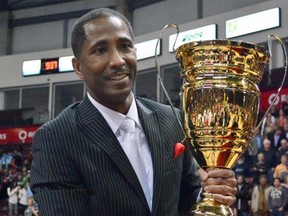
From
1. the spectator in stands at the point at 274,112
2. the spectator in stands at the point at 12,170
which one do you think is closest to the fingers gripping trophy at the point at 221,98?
the spectator in stands at the point at 274,112

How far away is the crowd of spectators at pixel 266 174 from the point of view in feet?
23.5

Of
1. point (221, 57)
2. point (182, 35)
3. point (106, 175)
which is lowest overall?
point (106, 175)

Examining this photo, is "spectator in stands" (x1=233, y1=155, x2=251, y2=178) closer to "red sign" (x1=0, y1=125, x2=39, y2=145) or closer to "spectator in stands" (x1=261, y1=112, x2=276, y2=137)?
"spectator in stands" (x1=261, y1=112, x2=276, y2=137)

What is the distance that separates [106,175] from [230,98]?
358 mm

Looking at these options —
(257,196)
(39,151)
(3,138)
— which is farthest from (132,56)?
(3,138)

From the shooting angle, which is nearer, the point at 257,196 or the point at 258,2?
the point at 257,196

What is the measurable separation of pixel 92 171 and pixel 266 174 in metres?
6.62

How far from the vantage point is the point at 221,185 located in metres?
1.34

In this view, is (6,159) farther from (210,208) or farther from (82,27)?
(210,208)

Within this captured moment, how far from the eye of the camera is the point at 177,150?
144 cm

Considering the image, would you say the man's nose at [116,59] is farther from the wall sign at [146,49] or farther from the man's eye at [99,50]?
the wall sign at [146,49]

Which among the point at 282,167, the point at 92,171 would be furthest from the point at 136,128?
the point at 282,167

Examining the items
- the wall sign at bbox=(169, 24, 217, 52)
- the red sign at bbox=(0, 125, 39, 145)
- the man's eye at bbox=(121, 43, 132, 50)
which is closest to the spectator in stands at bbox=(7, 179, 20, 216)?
the red sign at bbox=(0, 125, 39, 145)

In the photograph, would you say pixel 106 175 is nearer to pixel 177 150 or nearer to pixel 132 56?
pixel 177 150
